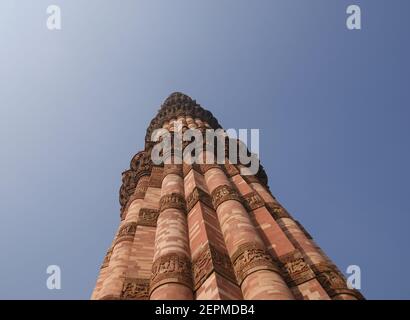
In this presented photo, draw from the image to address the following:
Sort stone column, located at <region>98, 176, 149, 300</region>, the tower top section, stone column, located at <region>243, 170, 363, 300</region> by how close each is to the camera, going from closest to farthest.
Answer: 1. stone column, located at <region>243, 170, 363, 300</region>
2. stone column, located at <region>98, 176, 149, 300</region>
3. the tower top section

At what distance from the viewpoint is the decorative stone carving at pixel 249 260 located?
6.73m

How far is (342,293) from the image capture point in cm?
706

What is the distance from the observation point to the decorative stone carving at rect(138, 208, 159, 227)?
410 inches

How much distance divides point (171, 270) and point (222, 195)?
3.60 meters

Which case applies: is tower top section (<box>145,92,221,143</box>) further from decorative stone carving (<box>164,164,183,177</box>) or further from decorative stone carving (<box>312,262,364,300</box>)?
decorative stone carving (<box>312,262,364,300</box>)

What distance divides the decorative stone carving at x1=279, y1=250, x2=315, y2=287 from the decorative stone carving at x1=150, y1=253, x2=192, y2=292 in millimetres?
1880

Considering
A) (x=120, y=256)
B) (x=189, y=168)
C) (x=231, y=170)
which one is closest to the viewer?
(x=120, y=256)

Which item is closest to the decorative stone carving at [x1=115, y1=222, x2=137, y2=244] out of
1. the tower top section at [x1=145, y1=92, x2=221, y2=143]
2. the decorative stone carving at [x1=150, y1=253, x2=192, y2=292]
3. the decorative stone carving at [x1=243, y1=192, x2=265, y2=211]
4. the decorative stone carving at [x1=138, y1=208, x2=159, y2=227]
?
the decorative stone carving at [x1=138, y1=208, x2=159, y2=227]

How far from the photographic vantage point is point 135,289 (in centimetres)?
743

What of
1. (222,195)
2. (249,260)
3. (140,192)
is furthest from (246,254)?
(140,192)

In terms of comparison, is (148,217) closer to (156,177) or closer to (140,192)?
Result: (140,192)

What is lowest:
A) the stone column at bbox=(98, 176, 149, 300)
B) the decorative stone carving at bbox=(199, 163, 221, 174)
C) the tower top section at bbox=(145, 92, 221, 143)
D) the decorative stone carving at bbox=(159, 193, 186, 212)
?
the stone column at bbox=(98, 176, 149, 300)
